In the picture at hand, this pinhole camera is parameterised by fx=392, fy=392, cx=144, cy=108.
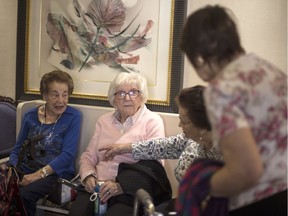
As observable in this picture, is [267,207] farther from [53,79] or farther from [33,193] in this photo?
[53,79]

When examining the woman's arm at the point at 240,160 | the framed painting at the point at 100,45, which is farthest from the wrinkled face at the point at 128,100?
the woman's arm at the point at 240,160

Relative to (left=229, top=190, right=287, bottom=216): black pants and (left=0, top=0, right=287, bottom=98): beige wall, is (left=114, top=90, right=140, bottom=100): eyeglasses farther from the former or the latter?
(left=229, top=190, right=287, bottom=216): black pants

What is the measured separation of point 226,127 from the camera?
958 mm

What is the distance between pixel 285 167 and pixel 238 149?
0.22 metres

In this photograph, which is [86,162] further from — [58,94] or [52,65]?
[52,65]

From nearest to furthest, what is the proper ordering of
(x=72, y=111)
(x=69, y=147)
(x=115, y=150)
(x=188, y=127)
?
1. (x=188, y=127)
2. (x=115, y=150)
3. (x=69, y=147)
4. (x=72, y=111)

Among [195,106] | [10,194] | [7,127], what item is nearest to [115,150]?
[10,194]

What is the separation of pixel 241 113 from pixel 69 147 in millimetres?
1728

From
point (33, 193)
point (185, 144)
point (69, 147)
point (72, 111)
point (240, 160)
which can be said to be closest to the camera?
point (240, 160)

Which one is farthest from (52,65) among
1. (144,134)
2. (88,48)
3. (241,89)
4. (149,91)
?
(241,89)

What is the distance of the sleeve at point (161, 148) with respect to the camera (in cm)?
208

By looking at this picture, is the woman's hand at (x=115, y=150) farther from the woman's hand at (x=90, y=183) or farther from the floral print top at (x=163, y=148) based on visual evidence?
the woman's hand at (x=90, y=183)

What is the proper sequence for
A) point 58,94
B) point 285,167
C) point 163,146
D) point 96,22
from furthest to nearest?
point 96,22 → point 58,94 → point 163,146 → point 285,167

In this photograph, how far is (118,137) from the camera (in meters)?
2.41
